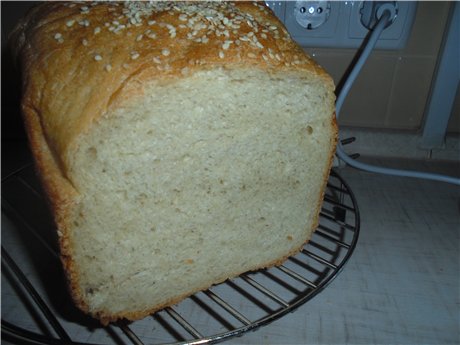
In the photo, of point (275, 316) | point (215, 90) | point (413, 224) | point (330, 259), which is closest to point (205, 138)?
point (215, 90)

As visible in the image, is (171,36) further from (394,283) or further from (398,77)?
(398,77)

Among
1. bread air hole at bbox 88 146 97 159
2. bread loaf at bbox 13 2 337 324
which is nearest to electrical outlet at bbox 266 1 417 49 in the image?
bread loaf at bbox 13 2 337 324

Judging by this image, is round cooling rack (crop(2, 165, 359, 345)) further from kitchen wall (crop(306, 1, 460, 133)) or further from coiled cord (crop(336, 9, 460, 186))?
kitchen wall (crop(306, 1, 460, 133))

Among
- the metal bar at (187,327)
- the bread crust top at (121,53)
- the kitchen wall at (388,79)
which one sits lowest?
the metal bar at (187,327)

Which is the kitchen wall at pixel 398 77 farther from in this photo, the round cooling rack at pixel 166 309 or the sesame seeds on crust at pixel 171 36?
the sesame seeds on crust at pixel 171 36

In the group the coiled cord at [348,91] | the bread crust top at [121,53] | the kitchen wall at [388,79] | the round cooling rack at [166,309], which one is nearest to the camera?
the bread crust top at [121,53]

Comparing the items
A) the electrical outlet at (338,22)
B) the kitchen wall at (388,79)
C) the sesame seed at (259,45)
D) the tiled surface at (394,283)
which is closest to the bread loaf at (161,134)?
the sesame seed at (259,45)

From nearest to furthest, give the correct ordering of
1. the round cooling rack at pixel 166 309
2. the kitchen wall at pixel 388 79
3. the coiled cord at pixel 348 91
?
1. the round cooling rack at pixel 166 309
2. the coiled cord at pixel 348 91
3. the kitchen wall at pixel 388 79
